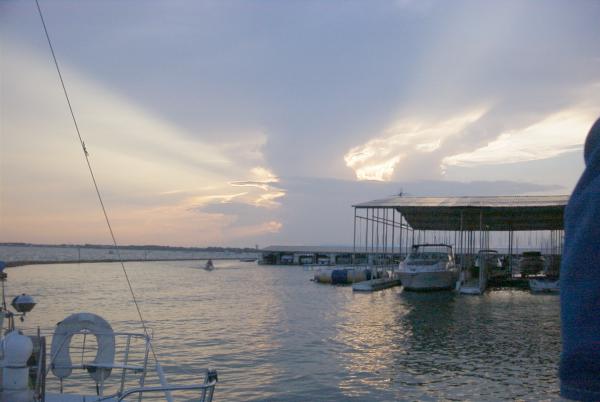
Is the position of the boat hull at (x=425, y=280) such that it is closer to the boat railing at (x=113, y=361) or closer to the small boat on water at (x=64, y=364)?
the boat railing at (x=113, y=361)

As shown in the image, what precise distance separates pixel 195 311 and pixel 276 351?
13169mm

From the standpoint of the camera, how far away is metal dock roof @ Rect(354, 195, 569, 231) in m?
38.2

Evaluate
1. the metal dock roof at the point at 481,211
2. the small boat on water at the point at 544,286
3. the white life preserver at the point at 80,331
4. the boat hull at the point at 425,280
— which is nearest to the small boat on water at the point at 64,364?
the white life preserver at the point at 80,331

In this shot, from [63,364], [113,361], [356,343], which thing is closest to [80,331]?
[63,364]

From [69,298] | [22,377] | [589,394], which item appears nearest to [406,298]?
[69,298]

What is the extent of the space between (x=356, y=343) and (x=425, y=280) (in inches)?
771

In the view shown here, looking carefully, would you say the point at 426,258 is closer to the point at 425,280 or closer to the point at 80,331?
the point at 425,280

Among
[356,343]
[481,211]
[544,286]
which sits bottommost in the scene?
[356,343]

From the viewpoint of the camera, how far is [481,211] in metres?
39.1

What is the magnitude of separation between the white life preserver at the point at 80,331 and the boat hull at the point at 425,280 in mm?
31260

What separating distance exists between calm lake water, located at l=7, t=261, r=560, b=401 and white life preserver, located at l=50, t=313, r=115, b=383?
14.8ft

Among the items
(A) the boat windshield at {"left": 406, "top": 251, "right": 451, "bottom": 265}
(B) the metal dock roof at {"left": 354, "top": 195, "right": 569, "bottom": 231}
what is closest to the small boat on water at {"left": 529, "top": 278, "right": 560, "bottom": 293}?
(B) the metal dock roof at {"left": 354, "top": 195, "right": 569, "bottom": 231}

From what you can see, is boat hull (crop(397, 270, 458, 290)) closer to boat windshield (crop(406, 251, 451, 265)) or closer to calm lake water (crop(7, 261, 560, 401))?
calm lake water (crop(7, 261, 560, 401))

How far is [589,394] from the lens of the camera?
160cm
